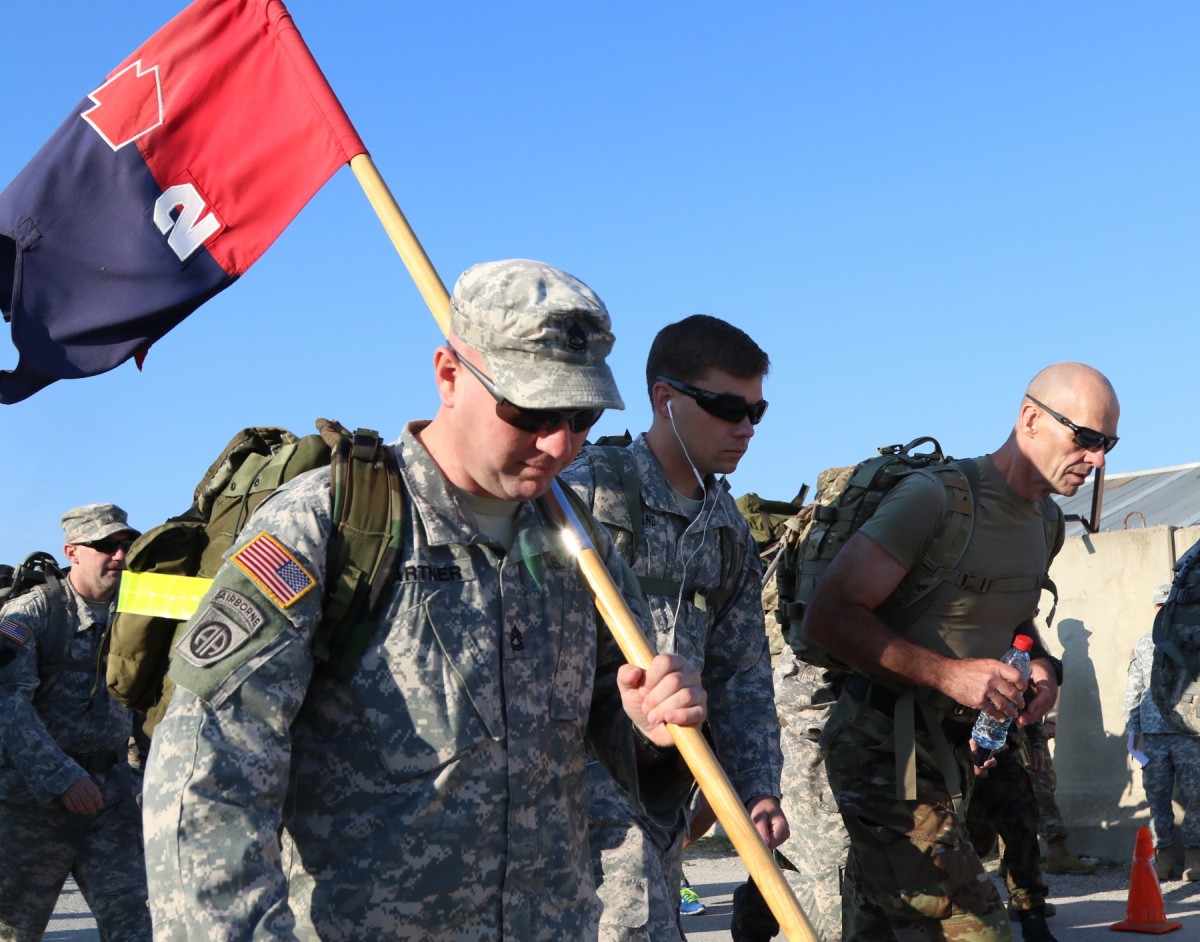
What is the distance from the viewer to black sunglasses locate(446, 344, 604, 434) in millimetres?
2938

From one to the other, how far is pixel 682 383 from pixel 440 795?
2756mm

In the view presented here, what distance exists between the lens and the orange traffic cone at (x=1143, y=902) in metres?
9.80

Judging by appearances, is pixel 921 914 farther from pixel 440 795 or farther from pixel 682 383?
pixel 440 795

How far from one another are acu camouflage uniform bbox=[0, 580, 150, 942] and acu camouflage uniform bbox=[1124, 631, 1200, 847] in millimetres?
7473

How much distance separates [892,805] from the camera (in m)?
5.75

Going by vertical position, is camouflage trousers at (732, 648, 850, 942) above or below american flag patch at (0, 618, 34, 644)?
below

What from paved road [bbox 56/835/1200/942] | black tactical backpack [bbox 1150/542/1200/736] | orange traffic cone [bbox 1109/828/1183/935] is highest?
black tactical backpack [bbox 1150/542/1200/736]

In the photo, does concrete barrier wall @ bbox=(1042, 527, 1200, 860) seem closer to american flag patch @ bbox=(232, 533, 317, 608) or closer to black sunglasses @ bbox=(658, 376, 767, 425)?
black sunglasses @ bbox=(658, 376, 767, 425)

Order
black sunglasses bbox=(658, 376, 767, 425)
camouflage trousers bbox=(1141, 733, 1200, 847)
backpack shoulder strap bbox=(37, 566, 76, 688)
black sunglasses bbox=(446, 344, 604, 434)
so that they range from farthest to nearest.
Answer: camouflage trousers bbox=(1141, 733, 1200, 847) → backpack shoulder strap bbox=(37, 566, 76, 688) → black sunglasses bbox=(658, 376, 767, 425) → black sunglasses bbox=(446, 344, 604, 434)

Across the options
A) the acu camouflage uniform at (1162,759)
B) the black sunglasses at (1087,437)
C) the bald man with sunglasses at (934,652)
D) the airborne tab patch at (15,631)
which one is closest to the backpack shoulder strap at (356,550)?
the bald man with sunglasses at (934,652)

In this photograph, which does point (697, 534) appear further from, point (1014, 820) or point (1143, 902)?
point (1143, 902)

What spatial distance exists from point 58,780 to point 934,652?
194 inches

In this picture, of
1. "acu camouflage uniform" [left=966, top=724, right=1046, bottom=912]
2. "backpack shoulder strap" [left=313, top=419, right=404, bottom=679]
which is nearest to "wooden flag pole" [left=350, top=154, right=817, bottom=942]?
"backpack shoulder strap" [left=313, top=419, right=404, bottom=679]

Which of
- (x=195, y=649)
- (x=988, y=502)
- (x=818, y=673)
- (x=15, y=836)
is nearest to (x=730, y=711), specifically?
(x=988, y=502)
